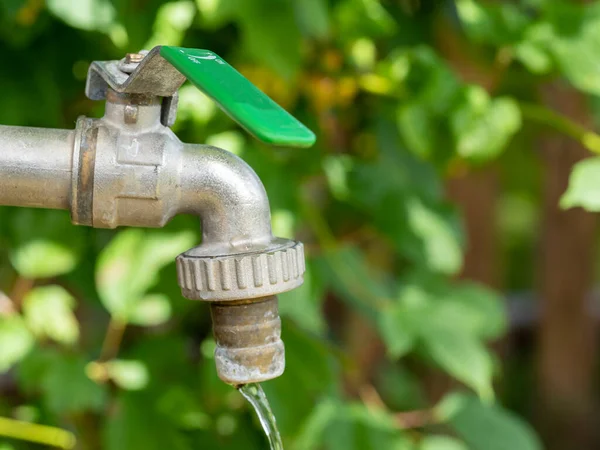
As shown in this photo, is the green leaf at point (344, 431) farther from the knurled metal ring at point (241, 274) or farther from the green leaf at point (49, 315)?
the knurled metal ring at point (241, 274)

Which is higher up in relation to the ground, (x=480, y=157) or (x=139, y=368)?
(x=480, y=157)

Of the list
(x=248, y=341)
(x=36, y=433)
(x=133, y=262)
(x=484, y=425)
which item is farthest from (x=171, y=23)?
(x=484, y=425)

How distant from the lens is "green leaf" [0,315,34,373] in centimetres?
83

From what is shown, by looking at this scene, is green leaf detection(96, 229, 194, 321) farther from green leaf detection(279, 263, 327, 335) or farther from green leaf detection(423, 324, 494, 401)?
green leaf detection(423, 324, 494, 401)

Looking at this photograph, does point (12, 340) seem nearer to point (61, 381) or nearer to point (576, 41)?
point (61, 381)

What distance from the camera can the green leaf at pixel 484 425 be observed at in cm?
101

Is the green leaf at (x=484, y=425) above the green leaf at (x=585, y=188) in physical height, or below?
below

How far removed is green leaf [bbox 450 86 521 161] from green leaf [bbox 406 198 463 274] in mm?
161

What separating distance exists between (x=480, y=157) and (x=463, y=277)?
972 mm

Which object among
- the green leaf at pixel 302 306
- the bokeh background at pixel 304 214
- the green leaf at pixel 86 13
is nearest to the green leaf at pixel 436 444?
the bokeh background at pixel 304 214

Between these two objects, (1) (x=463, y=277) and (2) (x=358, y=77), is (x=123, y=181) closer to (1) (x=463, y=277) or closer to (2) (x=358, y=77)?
(2) (x=358, y=77)

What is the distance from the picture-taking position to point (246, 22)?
0.76m

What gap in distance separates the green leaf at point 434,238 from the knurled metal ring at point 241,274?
1.54 ft

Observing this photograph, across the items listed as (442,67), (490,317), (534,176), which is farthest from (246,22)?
(534,176)
